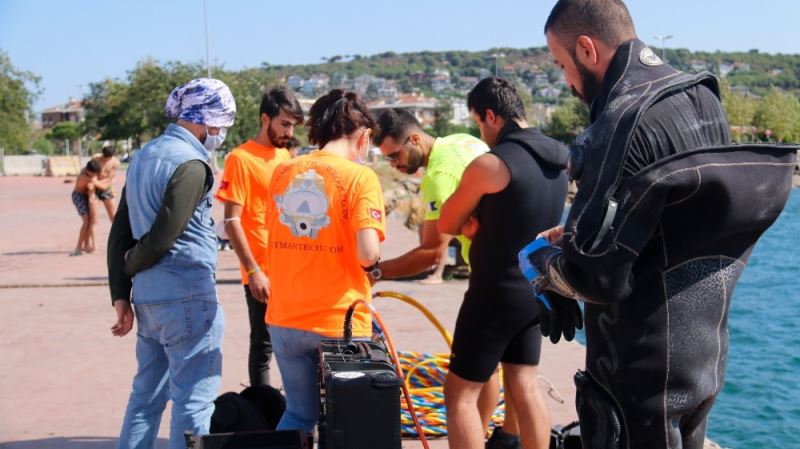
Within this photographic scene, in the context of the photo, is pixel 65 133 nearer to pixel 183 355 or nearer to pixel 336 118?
pixel 183 355

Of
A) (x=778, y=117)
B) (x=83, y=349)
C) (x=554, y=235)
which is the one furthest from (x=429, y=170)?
(x=778, y=117)

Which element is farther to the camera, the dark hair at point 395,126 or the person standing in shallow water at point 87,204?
the person standing in shallow water at point 87,204

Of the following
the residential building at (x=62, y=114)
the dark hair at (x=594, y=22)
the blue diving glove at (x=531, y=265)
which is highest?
the dark hair at (x=594, y=22)

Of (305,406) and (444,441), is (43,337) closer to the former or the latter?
(444,441)

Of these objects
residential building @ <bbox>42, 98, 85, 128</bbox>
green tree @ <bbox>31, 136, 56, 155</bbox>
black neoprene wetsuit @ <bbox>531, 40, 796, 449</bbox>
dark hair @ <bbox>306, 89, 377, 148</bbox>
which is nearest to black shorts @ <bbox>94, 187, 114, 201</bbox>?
dark hair @ <bbox>306, 89, 377, 148</bbox>

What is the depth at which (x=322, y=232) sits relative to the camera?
170 inches

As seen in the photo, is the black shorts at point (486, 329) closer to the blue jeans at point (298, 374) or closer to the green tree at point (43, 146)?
the blue jeans at point (298, 374)

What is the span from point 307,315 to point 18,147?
269 feet

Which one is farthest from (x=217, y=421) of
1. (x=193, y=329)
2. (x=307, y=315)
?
(x=307, y=315)

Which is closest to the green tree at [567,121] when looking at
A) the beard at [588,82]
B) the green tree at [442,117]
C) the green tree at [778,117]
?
the green tree at [442,117]

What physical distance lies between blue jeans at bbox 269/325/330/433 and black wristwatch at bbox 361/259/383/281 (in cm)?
39

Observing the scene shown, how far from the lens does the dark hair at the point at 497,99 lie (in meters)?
4.70

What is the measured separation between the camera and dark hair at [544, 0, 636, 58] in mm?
2934

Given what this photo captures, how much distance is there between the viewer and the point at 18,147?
7981 centimetres
